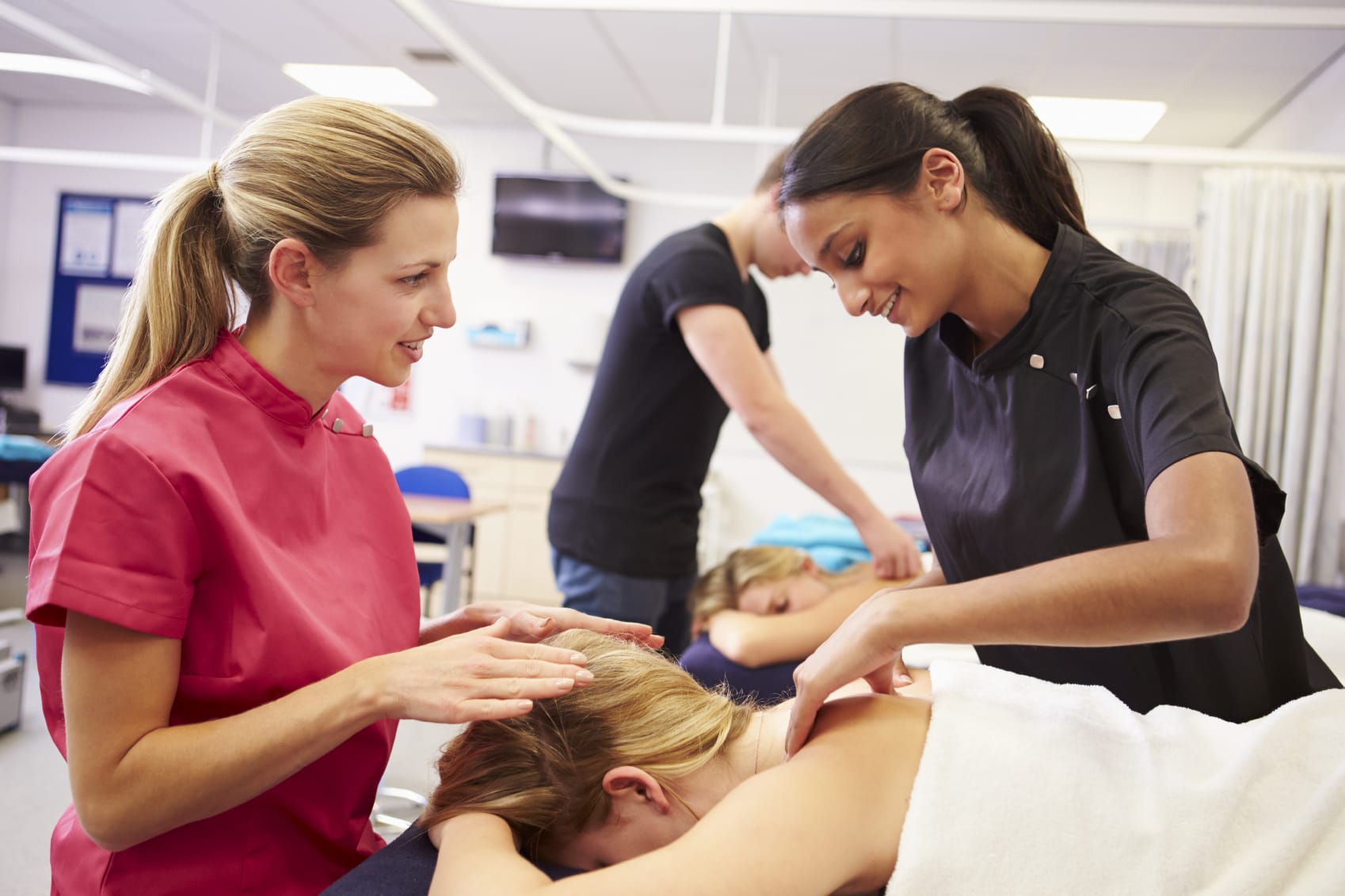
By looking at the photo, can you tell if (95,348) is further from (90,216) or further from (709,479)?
(709,479)

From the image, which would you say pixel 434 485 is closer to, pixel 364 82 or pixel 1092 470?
pixel 364 82

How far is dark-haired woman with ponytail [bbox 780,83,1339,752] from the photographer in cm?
100

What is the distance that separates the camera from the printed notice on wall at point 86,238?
657 centimetres

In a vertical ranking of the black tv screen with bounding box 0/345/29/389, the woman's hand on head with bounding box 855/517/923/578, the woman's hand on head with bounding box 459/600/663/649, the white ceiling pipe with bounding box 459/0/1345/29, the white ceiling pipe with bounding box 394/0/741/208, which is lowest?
the woman's hand on head with bounding box 459/600/663/649

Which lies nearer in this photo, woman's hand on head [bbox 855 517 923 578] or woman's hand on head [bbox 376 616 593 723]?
woman's hand on head [bbox 376 616 593 723]

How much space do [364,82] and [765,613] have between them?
14.0ft

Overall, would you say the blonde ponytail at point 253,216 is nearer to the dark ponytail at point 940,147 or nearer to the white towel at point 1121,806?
the dark ponytail at point 940,147

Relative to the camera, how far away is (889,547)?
190cm

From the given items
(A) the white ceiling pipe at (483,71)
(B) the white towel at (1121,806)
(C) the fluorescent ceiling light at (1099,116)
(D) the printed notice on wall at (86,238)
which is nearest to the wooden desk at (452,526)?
(A) the white ceiling pipe at (483,71)

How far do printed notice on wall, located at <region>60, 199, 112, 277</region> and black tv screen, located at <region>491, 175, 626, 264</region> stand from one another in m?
2.71

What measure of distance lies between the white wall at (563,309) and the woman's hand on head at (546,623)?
4599 millimetres

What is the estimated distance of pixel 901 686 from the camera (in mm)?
1362

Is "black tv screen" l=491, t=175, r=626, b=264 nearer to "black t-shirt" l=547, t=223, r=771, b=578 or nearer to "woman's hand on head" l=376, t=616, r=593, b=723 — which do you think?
"black t-shirt" l=547, t=223, r=771, b=578

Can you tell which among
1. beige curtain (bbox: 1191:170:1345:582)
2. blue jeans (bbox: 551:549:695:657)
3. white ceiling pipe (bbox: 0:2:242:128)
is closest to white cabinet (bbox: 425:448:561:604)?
white ceiling pipe (bbox: 0:2:242:128)
